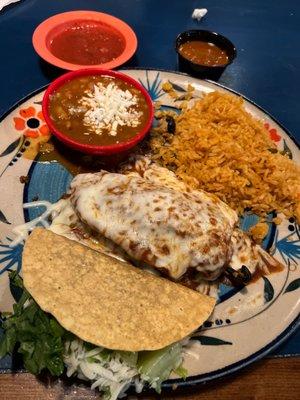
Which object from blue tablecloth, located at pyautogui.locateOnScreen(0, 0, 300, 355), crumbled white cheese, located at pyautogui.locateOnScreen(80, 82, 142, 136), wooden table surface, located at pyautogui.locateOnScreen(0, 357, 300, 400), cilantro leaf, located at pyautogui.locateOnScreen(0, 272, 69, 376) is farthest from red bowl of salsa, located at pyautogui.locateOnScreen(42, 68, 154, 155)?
wooden table surface, located at pyautogui.locateOnScreen(0, 357, 300, 400)

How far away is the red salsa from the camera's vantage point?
333 cm

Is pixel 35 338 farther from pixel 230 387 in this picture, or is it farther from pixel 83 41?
pixel 83 41

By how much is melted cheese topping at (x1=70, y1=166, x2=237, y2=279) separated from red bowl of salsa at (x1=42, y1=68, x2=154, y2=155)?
384 mm

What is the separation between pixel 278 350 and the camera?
7.25ft

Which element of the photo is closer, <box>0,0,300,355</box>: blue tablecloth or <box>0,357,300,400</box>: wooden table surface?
<box>0,357,300,400</box>: wooden table surface

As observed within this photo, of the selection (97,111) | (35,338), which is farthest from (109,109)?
(35,338)

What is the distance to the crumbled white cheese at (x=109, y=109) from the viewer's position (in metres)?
2.74

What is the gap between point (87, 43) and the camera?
3.45 metres

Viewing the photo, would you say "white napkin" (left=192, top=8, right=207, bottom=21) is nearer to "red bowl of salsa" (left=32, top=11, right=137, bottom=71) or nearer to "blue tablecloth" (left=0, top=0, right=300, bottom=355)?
"blue tablecloth" (left=0, top=0, right=300, bottom=355)

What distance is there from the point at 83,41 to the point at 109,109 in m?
1.03

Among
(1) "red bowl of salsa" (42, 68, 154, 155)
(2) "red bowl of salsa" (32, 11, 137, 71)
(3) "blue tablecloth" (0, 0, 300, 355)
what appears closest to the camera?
(1) "red bowl of salsa" (42, 68, 154, 155)

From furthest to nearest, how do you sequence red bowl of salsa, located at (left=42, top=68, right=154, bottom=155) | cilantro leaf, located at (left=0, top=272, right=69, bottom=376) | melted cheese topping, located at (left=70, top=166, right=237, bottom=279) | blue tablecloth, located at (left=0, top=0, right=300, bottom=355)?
blue tablecloth, located at (left=0, top=0, right=300, bottom=355) < red bowl of salsa, located at (left=42, top=68, right=154, bottom=155) < melted cheese topping, located at (left=70, top=166, right=237, bottom=279) < cilantro leaf, located at (left=0, top=272, right=69, bottom=376)

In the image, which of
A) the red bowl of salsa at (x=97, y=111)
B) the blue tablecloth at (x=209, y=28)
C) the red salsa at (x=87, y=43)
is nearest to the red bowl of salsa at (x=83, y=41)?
the red salsa at (x=87, y=43)

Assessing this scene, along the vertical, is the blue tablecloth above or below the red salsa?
below
